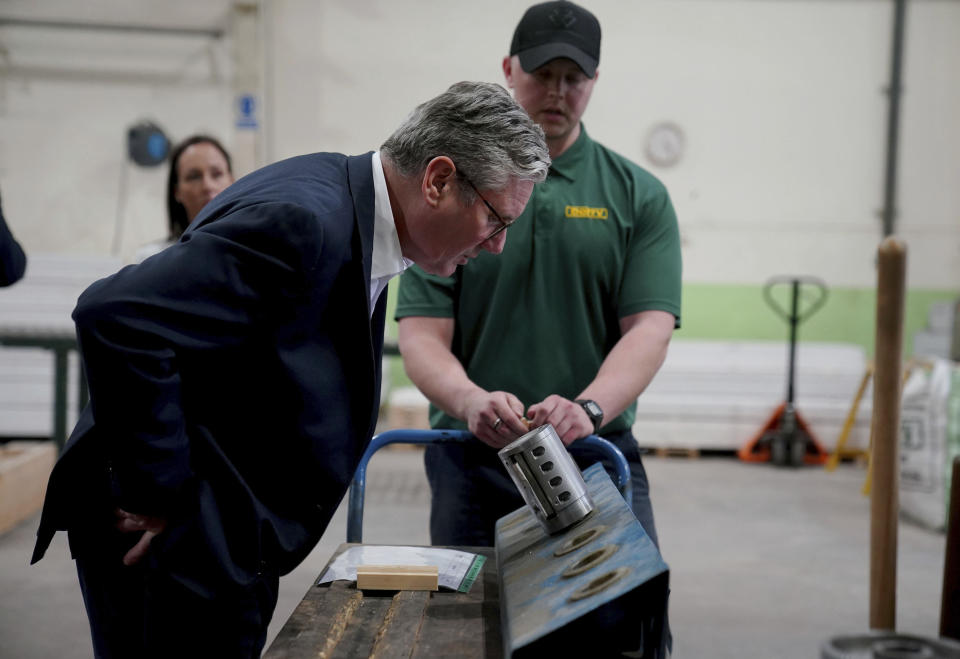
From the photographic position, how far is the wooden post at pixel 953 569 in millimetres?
878

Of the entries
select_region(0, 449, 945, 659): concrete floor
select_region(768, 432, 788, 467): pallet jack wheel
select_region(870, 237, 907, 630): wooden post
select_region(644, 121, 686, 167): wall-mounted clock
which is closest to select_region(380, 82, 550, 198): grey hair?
select_region(870, 237, 907, 630): wooden post

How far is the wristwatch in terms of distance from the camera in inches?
67.9

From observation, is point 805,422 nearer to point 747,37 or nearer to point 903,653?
point 747,37

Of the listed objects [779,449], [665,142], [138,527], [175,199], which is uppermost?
[665,142]

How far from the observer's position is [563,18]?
1866 millimetres

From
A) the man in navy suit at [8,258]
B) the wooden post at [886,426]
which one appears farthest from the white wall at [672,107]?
the wooden post at [886,426]

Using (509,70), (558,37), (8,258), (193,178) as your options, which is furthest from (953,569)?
(193,178)

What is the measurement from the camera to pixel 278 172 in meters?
1.23

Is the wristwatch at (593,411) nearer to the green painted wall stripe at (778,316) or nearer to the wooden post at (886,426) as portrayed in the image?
the wooden post at (886,426)

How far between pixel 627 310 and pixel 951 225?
6505mm

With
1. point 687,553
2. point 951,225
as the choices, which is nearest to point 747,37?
point 951,225

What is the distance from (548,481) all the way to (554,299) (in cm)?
63

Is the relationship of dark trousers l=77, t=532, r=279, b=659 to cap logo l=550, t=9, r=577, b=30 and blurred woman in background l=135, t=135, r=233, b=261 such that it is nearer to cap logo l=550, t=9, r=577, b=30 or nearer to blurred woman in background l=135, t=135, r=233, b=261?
cap logo l=550, t=9, r=577, b=30

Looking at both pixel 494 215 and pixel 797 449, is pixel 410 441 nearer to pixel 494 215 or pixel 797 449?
pixel 494 215
